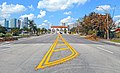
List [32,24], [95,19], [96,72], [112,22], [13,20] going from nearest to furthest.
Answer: [96,72]
[112,22]
[95,19]
[32,24]
[13,20]

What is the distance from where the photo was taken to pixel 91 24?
7244 centimetres

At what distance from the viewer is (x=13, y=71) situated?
368 inches

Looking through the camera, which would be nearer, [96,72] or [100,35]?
[96,72]

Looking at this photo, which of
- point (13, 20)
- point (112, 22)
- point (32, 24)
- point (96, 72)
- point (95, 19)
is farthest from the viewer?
point (13, 20)

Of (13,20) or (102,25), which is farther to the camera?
(13,20)

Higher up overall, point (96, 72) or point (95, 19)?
point (95, 19)

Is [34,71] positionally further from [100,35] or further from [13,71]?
[100,35]

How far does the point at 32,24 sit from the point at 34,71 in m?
126

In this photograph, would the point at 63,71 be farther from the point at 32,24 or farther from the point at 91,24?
the point at 32,24

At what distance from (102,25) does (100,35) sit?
478 centimetres

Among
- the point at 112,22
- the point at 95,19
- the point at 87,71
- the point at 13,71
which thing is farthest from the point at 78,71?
the point at 95,19

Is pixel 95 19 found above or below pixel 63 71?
above

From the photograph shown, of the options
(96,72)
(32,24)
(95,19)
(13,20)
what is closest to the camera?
(96,72)

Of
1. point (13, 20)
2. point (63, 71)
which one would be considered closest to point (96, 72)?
point (63, 71)
